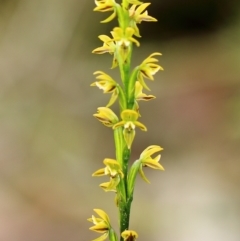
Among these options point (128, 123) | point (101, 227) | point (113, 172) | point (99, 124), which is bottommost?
point (101, 227)

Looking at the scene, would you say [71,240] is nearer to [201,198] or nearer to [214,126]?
[201,198]

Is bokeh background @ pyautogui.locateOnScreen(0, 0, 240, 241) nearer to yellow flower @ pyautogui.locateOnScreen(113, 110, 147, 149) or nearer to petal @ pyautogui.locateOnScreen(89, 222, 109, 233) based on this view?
petal @ pyautogui.locateOnScreen(89, 222, 109, 233)

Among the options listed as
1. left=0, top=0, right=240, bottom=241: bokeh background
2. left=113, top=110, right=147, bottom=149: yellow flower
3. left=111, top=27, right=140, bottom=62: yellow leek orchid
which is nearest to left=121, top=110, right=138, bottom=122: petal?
left=113, top=110, right=147, bottom=149: yellow flower

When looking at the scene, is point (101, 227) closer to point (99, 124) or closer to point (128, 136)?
point (128, 136)

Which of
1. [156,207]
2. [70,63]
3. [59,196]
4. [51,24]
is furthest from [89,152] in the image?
[51,24]

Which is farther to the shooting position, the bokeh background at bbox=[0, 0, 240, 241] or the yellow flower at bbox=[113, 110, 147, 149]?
the bokeh background at bbox=[0, 0, 240, 241]

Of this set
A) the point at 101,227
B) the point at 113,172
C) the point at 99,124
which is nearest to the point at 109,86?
the point at 113,172
